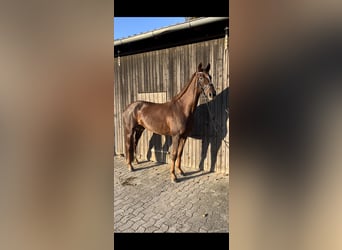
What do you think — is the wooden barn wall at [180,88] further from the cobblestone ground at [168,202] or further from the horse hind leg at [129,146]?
the horse hind leg at [129,146]

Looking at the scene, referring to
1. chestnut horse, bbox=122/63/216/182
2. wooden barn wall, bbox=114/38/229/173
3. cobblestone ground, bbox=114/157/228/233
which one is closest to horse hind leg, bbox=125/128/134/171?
cobblestone ground, bbox=114/157/228/233

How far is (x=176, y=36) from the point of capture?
12.5 feet

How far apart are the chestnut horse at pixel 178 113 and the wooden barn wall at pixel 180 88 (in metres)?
0.50

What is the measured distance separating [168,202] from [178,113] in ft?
4.79

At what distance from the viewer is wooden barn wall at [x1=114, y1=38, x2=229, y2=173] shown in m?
3.65

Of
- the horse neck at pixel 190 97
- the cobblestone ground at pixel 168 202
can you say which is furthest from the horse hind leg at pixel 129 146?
the horse neck at pixel 190 97

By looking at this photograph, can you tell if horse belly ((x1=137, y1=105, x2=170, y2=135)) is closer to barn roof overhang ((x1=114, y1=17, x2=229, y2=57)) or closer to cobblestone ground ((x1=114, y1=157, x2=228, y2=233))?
cobblestone ground ((x1=114, y1=157, x2=228, y2=233))

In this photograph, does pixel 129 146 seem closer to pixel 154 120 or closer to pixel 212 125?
pixel 154 120

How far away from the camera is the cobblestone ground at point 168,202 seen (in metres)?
2.29

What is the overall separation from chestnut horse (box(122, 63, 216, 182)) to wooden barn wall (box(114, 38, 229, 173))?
1.63 feet

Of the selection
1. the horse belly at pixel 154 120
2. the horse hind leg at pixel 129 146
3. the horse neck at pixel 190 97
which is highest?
the horse neck at pixel 190 97

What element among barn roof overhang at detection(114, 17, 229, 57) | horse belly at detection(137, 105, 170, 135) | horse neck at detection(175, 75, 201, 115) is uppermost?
barn roof overhang at detection(114, 17, 229, 57)
